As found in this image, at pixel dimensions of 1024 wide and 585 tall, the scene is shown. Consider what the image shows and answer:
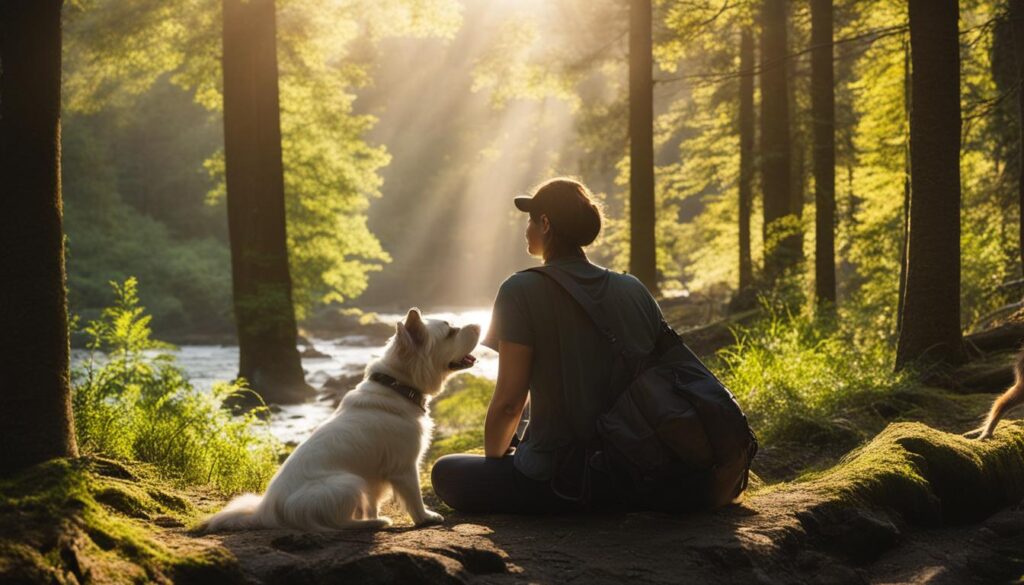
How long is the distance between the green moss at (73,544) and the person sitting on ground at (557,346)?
1610 mm

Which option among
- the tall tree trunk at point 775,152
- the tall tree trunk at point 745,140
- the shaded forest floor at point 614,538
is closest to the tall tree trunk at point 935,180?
the shaded forest floor at point 614,538

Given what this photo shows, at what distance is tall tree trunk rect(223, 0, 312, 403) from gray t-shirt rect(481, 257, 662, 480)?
1083cm

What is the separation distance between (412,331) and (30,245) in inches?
72.3

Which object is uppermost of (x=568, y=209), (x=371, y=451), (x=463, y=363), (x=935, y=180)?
(x=935, y=180)

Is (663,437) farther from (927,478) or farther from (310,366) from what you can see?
(310,366)

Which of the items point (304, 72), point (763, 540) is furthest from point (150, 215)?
point (763, 540)

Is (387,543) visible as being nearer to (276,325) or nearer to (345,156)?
(276,325)

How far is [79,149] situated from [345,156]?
3598 centimetres

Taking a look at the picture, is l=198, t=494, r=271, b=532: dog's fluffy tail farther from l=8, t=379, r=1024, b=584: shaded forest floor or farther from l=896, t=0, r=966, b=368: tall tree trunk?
l=896, t=0, r=966, b=368: tall tree trunk

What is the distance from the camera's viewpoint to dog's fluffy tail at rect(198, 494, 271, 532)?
4.09 meters

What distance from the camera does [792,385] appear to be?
28.6ft

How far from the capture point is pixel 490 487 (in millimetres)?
4543

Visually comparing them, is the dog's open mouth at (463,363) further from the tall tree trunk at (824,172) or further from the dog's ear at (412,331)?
the tall tree trunk at (824,172)

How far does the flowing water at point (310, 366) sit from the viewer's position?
12.9 meters
